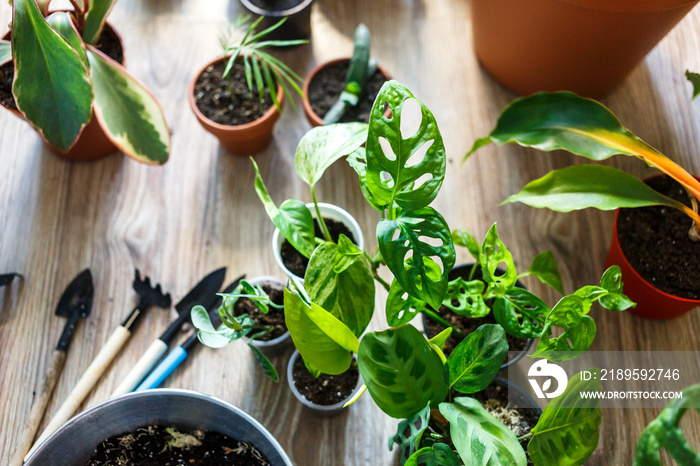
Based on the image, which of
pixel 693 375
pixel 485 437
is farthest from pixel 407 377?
pixel 693 375

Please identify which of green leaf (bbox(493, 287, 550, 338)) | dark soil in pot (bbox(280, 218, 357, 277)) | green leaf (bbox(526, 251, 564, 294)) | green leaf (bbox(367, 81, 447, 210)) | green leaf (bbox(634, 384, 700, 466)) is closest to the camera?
green leaf (bbox(634, 384, 700, 466))

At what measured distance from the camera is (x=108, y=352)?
2.89 feet

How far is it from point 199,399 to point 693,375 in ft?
2.54

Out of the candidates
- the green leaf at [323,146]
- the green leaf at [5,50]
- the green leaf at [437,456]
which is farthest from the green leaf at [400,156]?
the green leaf at [5,50]

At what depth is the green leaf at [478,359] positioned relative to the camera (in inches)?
23.3

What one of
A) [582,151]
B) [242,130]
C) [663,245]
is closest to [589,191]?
[582,151]

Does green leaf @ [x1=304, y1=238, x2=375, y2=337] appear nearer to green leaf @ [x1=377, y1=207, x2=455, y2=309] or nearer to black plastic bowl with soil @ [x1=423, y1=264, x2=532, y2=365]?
green leaf @ [x1=377, y1=207, x2=455, y2=309]

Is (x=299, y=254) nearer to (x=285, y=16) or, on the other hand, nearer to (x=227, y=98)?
(x=227, y=98)

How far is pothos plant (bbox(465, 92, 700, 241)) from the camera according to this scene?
80 cm

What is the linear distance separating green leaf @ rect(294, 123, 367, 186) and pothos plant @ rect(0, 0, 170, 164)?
30cm

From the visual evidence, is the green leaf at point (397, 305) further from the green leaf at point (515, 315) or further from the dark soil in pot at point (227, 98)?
the dark soil in pot at point (227, 98)

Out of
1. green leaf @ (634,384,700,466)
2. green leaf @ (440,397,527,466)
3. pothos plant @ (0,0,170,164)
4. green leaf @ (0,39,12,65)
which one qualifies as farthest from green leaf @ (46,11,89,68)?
green leaf @ (634,384,700,466)

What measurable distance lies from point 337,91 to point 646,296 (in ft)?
2.12

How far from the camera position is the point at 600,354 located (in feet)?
2.98
